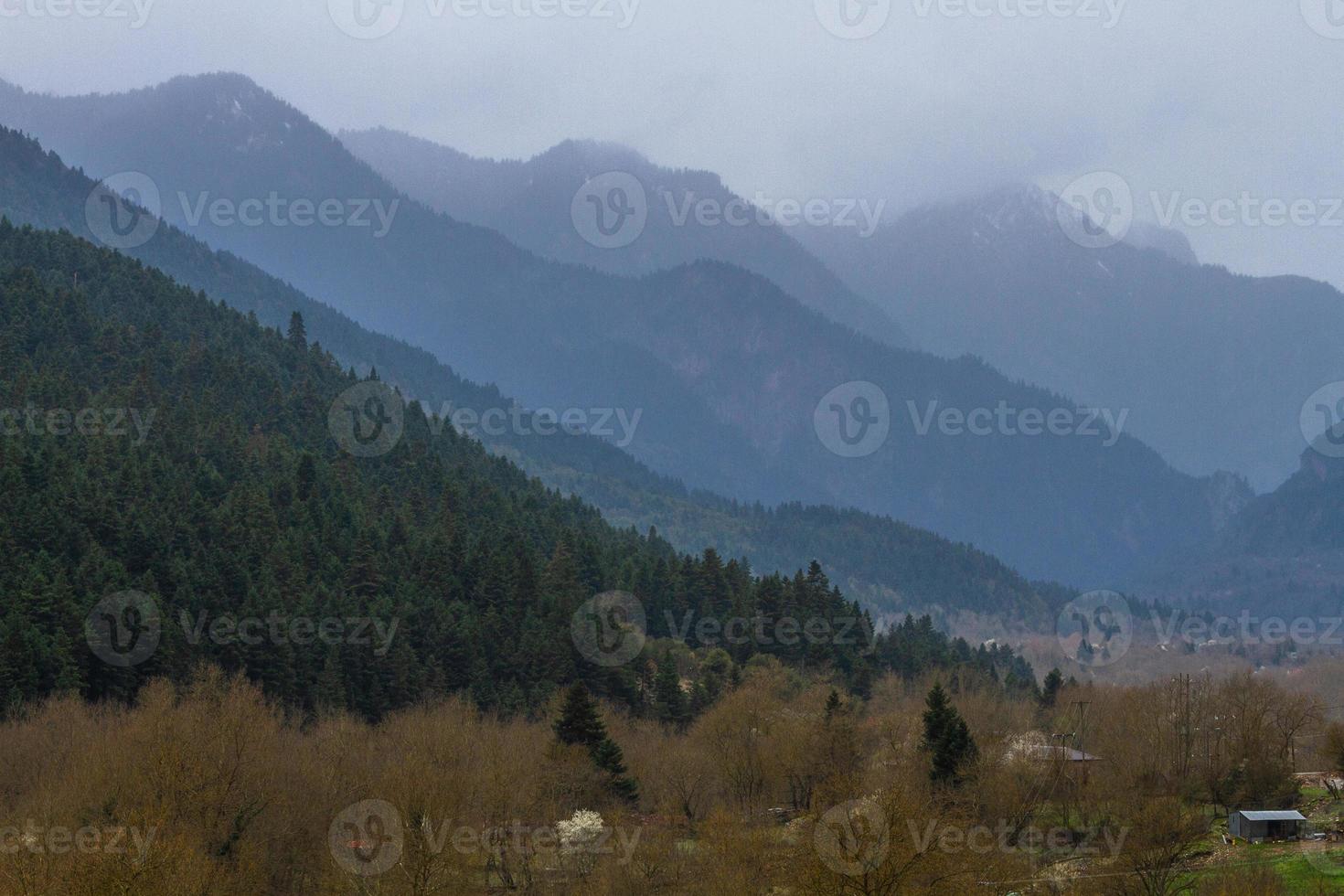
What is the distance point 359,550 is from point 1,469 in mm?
33685

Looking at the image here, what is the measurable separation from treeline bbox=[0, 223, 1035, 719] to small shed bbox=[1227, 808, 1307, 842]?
51.7m

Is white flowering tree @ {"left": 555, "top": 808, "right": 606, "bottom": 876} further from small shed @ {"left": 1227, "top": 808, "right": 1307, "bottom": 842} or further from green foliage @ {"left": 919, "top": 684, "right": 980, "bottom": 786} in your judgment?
small shed @ {"left": 1227, "top": 808, "right": 1307, "bottom": 842}

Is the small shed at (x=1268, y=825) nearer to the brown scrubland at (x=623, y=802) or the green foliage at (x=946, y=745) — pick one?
the brown scrubland at (x=623, y=802)

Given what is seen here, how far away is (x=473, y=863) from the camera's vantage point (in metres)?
71.1

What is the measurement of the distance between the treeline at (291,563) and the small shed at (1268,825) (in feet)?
170

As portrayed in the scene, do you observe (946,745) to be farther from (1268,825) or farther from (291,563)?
(291,563)

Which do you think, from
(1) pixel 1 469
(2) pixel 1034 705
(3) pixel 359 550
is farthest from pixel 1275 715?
(1) pixel 1 469

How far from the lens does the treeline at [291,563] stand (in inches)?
4387

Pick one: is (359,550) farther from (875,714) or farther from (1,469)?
(875,714)

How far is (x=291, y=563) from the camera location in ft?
422

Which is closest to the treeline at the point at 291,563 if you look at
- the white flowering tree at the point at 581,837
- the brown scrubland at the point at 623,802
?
the brown scrubland at the point at 623,802

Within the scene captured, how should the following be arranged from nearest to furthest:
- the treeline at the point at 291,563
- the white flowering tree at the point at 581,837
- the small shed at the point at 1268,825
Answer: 1. the white flowering tree at the point at 581,837
2. the small shed at the point at 1268,825
3. the treeline at the point at 291,563

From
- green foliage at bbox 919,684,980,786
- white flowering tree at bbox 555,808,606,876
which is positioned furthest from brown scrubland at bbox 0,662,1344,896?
green foliage at bbox 919,684,980,786

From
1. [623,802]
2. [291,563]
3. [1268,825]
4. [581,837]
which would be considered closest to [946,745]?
[1268,825]
